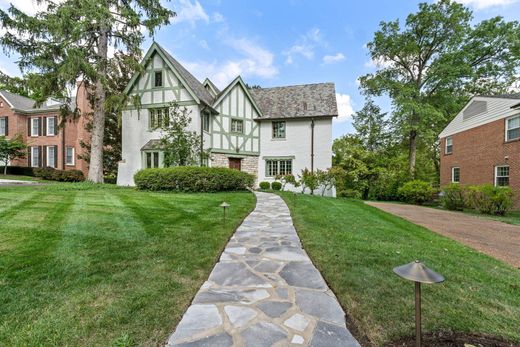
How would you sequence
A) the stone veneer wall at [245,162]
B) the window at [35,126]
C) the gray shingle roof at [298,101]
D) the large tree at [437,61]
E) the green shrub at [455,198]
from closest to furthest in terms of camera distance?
the green shrub at [455,198], the stone veneer wall at [245,162], the gray shingle roof at [298,101], the large tree at [437,61], the window at [35,126]

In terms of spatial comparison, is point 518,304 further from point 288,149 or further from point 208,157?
point 288,149

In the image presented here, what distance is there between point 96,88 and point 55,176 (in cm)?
966

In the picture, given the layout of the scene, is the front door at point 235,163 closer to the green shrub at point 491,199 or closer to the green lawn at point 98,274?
the green lawn at point 98,274

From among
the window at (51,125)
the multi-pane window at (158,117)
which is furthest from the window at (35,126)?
the multi-pane window at (158,117)

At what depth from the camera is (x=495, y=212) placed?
1149 centimetres

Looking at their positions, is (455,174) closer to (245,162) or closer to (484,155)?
(484,155)

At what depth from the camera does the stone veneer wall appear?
52.9 ft

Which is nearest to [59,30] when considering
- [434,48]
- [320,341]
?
[320,341]

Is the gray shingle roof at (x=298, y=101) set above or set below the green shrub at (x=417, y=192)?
above

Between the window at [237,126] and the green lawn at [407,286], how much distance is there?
12.9 metres

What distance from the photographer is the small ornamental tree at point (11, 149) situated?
1897 centimetres

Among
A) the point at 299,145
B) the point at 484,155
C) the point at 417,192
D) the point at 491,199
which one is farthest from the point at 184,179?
the point at 484,155

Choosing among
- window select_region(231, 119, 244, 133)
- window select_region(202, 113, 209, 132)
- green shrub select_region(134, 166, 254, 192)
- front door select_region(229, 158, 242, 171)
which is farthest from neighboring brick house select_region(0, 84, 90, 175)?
front door select_region(229, 158, 242, 171)

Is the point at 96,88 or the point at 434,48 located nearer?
the point at 96,88
